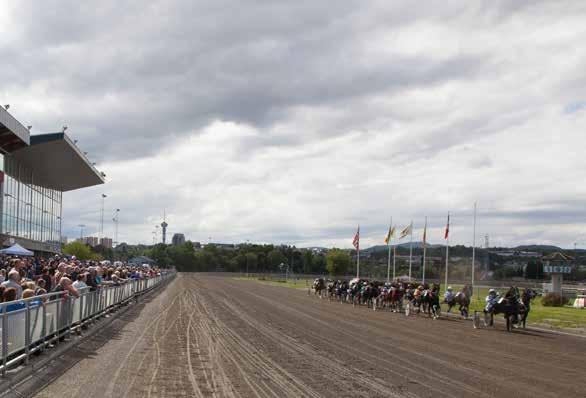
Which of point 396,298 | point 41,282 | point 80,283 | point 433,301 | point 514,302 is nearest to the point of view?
point 41,282

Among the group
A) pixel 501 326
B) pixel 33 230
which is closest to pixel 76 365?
pixel 501 326

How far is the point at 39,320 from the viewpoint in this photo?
12812 millimetres

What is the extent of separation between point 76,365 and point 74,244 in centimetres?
8726

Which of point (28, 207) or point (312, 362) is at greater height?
point (28, 207)

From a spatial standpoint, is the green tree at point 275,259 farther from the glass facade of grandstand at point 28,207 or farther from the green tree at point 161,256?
the glass facade of grandstand at point 28,207

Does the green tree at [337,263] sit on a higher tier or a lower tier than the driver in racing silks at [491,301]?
lower

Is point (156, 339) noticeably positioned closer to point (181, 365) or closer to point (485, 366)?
point (181, 365)

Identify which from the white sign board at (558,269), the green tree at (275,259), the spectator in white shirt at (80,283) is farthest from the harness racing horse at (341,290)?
the green tree at (275,259)

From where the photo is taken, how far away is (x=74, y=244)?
315 feet

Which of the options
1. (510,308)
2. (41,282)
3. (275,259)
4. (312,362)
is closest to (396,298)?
(510,308)

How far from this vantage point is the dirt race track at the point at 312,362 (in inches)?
436

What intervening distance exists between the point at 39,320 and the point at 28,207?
45900mm

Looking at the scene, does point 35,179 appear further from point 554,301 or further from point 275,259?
point 275,259

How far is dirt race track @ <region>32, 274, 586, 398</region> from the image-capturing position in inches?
436
